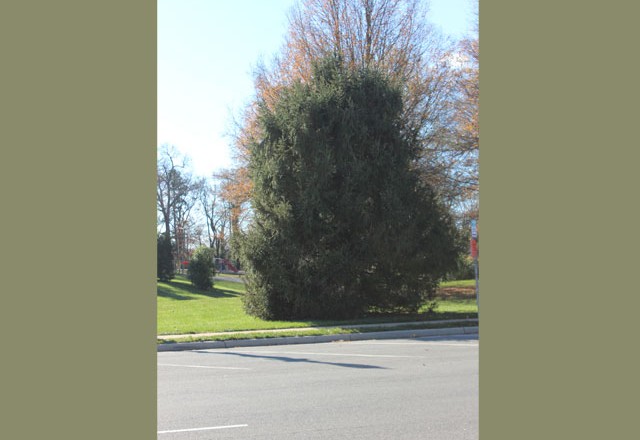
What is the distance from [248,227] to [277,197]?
4.92ft

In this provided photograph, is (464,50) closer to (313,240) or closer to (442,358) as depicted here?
(313,240)

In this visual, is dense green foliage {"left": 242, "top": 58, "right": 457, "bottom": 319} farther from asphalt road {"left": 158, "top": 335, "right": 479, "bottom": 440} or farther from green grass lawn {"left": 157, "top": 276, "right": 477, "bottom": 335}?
asphalt road {"left": 158, "top": 335, "right": 479, "bottom": 440}

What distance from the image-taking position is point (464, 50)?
80.4ft

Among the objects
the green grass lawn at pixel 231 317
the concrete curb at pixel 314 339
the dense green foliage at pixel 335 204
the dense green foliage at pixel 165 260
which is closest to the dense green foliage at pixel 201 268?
the dense green foliage at pixel 165 260

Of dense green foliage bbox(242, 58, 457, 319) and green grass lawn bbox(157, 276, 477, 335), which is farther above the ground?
dense green foliage bbox(242, 58, 457, 319)

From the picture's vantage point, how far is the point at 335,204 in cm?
1716

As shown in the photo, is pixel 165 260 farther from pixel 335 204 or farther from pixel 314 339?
pixel 314 339

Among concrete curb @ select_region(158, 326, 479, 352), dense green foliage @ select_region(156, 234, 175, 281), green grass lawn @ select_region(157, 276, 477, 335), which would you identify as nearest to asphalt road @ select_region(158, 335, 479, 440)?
concrete curb @ select_region(158, 326, 479, 352)

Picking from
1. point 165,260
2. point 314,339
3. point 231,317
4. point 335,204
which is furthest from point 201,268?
point 314,339

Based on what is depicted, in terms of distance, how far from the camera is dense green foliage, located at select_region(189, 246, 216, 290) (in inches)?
1548

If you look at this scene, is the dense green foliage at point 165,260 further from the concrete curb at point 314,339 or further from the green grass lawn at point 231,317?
the concrete curb at point 314,339

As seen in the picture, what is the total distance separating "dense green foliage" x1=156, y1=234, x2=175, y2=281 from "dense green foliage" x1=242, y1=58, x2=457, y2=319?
24.2 metres

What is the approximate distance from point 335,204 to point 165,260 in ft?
88.1

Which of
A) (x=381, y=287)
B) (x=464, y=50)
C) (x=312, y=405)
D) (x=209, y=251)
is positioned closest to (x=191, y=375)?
(x=312, y=405)
